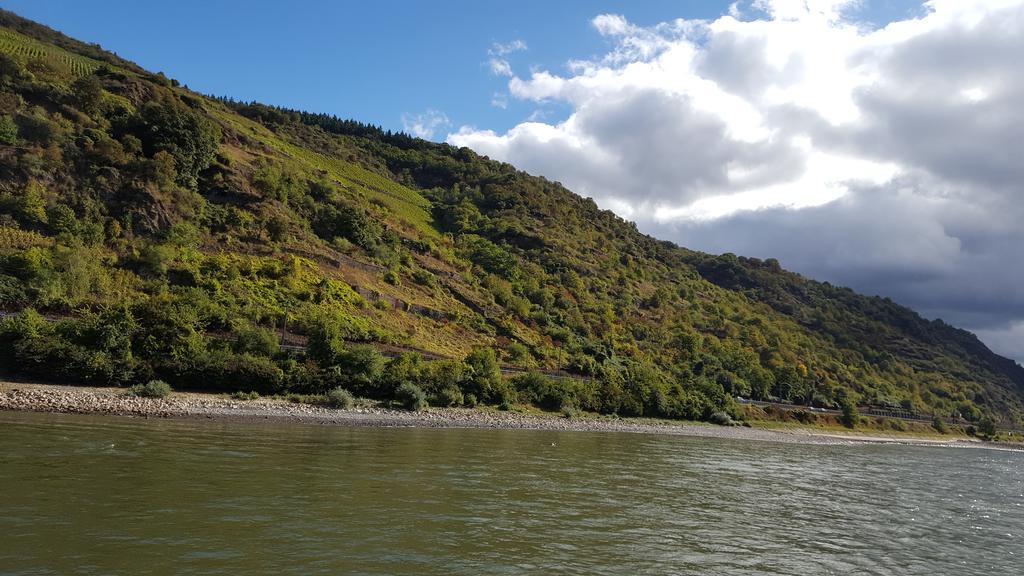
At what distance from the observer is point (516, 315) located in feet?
307

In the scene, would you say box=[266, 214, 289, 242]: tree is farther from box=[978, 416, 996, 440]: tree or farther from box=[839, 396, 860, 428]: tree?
box=[978, 416, 996, 440]: tree

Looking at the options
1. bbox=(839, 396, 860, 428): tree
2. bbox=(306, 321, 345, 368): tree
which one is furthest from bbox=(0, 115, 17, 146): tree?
bbox=(839, 396, 860, 428): tree

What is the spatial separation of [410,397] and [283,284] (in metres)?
21.5

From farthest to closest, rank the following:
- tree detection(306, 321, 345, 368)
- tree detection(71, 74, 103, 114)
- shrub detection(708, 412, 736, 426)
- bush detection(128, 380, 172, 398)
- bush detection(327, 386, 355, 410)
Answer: shrub detection(708, 412, 736, 426)
tree detection(71, 74, 103, 114)
tree detection(306, 321, 345, 368)
bush detection(327, 386, 355, 410)
bush detection(128, 380, 172, 398)

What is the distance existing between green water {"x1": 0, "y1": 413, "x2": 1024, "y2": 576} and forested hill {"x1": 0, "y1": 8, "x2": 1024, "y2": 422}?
13529 mm

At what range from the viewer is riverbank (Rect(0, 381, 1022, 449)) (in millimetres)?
32094

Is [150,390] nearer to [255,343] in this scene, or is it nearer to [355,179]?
[255,343]

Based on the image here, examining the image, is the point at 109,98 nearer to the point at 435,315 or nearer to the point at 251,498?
the point at 435,315

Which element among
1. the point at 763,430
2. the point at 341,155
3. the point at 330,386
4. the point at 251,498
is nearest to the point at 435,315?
the point at 330,386

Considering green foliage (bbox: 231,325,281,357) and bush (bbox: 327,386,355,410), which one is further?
green foliage (bbox: 231,325,281,357)

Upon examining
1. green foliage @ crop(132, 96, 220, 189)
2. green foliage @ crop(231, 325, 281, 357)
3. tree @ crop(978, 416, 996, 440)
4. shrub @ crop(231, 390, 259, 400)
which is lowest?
tree @ crop(978, 416, 996, 440)

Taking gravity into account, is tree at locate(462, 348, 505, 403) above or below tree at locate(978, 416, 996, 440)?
above

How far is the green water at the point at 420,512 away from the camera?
12.0 metres

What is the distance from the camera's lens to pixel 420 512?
53.6 feet
